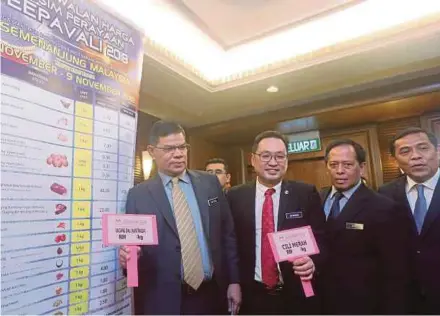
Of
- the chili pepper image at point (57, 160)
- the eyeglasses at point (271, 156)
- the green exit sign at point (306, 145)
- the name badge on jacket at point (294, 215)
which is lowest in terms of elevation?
the name badge on jacket at point (294, 215)

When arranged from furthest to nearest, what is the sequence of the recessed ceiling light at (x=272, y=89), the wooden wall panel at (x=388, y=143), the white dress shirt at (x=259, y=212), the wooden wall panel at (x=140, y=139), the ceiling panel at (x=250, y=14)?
the wooden wall panel at (x=388, y=143), the wooden wall panel at (x=140, y=139), the recessed ceiling light at (x=272, y=89), the ceiling panel at (x=250, y=14), the white dress shirt at (x=259, y=212)

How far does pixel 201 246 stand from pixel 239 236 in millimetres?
306

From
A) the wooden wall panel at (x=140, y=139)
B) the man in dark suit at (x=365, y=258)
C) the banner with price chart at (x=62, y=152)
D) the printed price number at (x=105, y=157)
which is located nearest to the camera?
the banner with price chart at (x=62, y=152)

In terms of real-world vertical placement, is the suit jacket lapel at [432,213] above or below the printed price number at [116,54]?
below

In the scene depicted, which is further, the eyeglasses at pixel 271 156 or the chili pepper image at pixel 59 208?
the eyeglasses at pixel 271 156

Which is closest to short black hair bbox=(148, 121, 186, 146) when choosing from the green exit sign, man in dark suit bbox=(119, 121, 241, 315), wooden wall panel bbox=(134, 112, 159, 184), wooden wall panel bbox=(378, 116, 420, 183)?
man in dark suit bbox=(119, 121, 241, 315)

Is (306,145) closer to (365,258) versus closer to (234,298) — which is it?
(365,258)

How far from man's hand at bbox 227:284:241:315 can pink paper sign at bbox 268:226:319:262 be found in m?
0.44

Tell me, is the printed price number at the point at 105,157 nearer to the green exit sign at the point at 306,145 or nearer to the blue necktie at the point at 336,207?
the blue necktie at the point at 336,207

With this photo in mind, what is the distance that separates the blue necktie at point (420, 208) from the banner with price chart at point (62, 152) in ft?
5.14

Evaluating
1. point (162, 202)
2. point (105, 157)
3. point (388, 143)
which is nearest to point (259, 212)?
point (162, 202)

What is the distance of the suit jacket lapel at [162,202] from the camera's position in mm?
1492

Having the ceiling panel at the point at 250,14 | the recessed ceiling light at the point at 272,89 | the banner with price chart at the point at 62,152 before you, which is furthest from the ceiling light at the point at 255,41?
the banner with price chart at the point at 62,152

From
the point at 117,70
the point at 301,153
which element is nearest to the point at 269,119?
the point at 301,153
